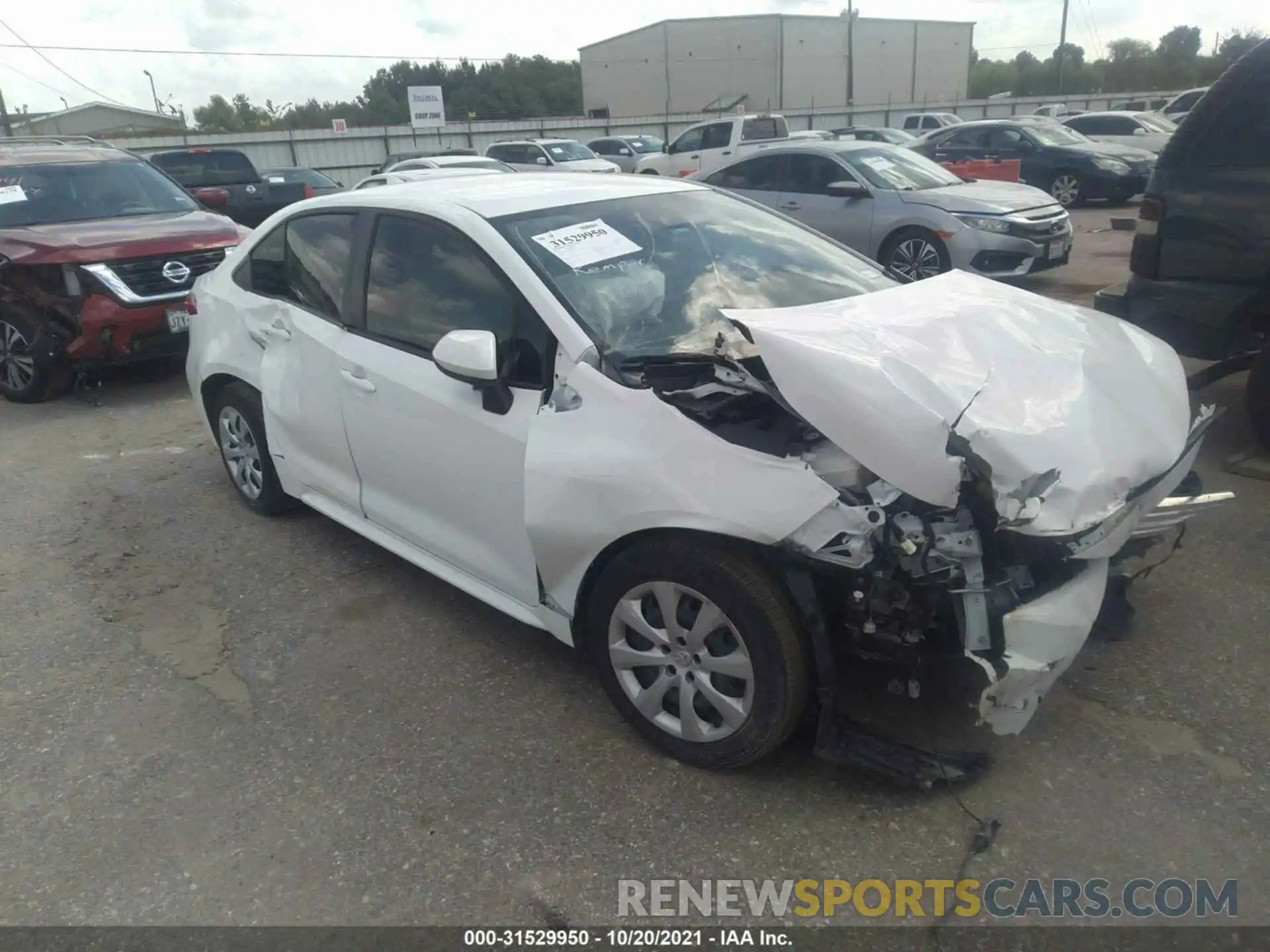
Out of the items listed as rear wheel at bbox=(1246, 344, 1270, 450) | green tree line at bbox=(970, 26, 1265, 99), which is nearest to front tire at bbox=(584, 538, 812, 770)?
rear wheel at bbox=(1246, 344, 1270, 450)

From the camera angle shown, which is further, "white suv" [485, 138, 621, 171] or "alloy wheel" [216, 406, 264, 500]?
"white suv" [485, 138, 621, 171]

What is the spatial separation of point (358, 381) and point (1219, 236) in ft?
14.0

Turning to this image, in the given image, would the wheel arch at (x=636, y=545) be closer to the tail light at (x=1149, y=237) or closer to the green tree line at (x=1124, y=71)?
the tail light at (x=1149, y=237)

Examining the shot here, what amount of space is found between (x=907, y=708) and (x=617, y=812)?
3.41 ft

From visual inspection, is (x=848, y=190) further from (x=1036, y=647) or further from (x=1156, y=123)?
(x=1156, y=123)

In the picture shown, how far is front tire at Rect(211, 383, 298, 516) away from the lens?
453cm

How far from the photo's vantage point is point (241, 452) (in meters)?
4.82

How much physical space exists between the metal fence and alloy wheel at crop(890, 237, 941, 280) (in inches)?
814

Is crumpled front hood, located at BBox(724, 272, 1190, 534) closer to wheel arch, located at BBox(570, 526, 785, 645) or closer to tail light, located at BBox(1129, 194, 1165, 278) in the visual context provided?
wheel arch, located at BBox(570, 526, 785, 645)

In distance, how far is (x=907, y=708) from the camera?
9.96 feet

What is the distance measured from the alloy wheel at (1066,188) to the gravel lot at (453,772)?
46.3ft

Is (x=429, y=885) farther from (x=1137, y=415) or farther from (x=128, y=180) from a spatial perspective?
(x=128, y=180)

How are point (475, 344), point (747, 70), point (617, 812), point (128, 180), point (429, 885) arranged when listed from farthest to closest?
point (747, 70)
point (128, 180)
point (475, 344)
point (617, 812)
point (429, 885)

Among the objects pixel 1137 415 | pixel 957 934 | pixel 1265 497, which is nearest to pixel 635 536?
pixel 957 934
